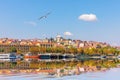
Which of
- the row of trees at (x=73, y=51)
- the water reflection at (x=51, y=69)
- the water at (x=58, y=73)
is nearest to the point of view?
the water at (x=58, y=73)

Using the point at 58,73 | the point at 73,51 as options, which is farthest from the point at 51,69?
the point at 73,51

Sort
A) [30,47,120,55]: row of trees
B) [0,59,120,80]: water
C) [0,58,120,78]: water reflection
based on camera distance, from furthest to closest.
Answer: [30,47,120,55]: row of trees, [0,58,120,78]: water reflection, [0,59,120,80]: water

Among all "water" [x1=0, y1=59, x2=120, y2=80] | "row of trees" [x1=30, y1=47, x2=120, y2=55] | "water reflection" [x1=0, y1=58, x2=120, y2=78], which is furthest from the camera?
"row of trees" [x1=30, y1=47, x2=120, y2=55]

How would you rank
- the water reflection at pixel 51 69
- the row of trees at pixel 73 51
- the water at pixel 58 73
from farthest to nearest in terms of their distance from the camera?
the row of trees at pixel 73 51 → the water reflection at pixel 51 69 → the water at pixel 58 73

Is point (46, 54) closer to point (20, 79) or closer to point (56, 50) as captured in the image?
point (56, 50)

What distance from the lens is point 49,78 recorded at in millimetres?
23359

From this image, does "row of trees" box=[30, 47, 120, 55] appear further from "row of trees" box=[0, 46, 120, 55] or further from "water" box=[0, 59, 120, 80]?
"water" box=[0, 59, 120, 80]

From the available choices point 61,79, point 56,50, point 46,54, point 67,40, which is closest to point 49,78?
point 61,79

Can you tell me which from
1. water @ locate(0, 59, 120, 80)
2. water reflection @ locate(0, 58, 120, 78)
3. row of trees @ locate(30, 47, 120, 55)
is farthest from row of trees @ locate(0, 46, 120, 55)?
water @ locate(0, 59, 120, 80)

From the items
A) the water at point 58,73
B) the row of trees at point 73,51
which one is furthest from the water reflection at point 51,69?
the row of trees at point 73,51

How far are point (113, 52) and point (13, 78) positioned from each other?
87596mm

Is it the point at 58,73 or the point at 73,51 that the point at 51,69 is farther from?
the point at 73,51

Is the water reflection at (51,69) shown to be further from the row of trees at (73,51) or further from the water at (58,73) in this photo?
the row of trees at (73,51)

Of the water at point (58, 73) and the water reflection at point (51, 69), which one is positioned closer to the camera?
the water at point (58, 73)
